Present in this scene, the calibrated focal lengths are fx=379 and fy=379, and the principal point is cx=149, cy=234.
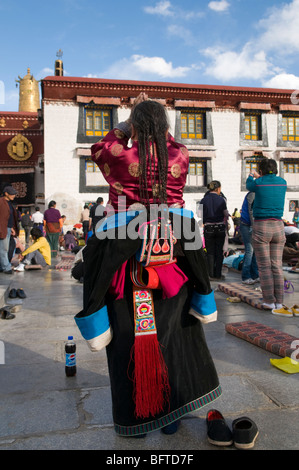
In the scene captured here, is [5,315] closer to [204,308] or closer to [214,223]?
[204,308]

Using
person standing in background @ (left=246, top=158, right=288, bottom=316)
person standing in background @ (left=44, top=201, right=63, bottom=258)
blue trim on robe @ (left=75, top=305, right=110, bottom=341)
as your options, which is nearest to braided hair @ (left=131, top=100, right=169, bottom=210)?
blue trim on robe @ (left=75, top=305, right=110, bottom=341)

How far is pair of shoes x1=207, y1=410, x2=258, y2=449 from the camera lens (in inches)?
78.7

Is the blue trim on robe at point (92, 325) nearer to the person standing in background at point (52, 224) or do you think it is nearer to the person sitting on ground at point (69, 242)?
the person standing in background at point (52, 224)

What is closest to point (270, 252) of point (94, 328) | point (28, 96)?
point (94, 328)

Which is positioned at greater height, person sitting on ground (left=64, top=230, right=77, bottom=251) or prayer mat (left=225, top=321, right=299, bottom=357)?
person sitting on ground (left=64, top=230, right=77, bottom=251)

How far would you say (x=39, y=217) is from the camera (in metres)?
15.5

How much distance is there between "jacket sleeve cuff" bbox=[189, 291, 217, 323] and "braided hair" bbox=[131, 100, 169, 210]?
60 centimetres

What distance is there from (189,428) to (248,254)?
4.85m

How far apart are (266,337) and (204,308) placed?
176 centimetres

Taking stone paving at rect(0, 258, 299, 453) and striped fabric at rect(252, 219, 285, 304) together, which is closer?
stone paving at rect(0, 258, 299, 453)

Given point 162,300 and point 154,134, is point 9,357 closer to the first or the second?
point 162,300

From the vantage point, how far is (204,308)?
2158 millimetres

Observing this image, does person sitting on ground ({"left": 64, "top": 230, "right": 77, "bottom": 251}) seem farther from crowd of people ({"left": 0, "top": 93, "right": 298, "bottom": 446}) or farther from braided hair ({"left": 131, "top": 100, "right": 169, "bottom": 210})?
braided hair ({"left": 131, "top": 100, "right": 169, "bottom": 210})

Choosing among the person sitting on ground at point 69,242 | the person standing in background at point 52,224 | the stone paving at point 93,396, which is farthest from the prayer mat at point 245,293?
the person sitting on ground at point 69,242
